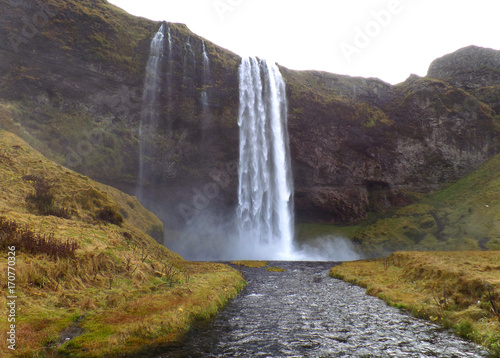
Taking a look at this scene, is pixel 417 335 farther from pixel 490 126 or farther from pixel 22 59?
pixel 490 126

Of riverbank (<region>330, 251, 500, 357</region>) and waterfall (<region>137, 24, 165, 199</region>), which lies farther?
waterfall (<region>137, 24, 165, 199</region>)

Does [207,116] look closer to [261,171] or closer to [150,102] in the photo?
[150,102]

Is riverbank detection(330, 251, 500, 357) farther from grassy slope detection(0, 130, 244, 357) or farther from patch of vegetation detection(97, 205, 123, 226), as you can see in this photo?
patch of vegetation detection(97, 205, 123, 226)

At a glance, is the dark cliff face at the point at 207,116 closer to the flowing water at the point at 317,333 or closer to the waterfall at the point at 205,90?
the waterfall at the point at 205,90

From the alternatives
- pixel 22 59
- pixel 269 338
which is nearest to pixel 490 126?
pixel 269 338

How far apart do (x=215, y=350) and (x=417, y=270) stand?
1748 cm

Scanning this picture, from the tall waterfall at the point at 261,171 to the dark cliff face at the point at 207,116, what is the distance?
2.92 meters

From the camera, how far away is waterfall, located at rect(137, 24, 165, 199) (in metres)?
50.0

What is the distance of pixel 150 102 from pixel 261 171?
23.9 metres

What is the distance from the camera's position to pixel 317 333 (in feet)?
35.4

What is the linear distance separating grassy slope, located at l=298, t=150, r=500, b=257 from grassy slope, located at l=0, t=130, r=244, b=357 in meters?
44.6

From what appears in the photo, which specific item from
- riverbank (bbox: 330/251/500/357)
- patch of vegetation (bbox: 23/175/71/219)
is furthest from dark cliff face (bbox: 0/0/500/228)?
riverbank (bbox: 330/251/500/357)

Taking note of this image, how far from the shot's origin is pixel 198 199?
195 ft

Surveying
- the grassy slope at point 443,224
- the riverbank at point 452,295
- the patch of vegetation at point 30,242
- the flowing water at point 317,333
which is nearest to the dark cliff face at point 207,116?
the grassy slope at point 443,224
